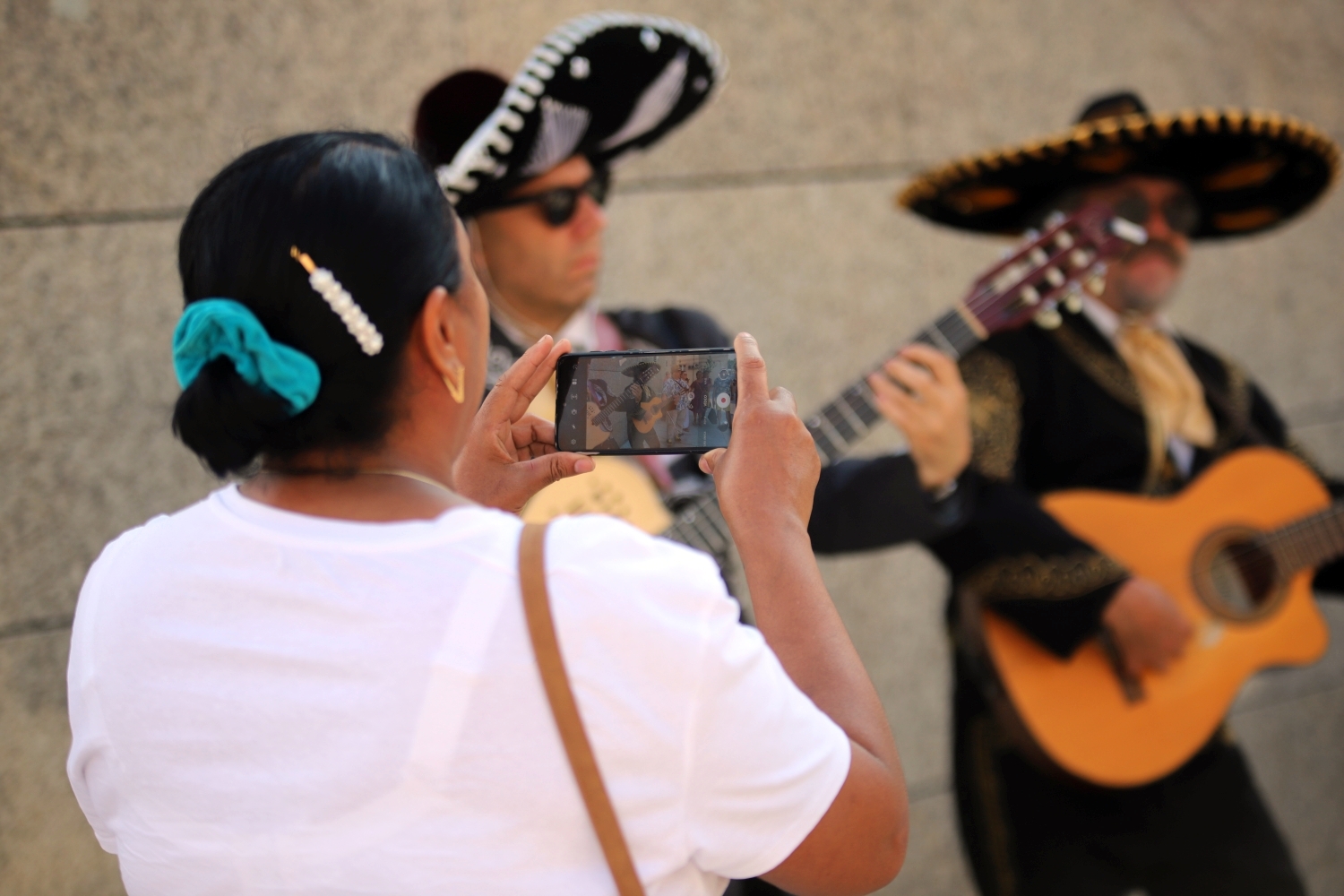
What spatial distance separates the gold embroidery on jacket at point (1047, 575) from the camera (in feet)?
7.74

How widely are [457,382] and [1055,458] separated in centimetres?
188

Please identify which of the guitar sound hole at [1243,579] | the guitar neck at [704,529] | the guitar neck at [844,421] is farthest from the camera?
the guitar sound hole at [1243,579]

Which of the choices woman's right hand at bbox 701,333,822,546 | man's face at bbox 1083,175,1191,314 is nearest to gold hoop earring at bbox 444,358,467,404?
woman's right hand at bbox 701,333,822,546

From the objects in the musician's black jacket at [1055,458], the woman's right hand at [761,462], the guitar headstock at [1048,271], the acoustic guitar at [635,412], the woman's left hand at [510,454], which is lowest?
the musician's black jacket at [1055,458]

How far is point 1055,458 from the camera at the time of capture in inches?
99.7

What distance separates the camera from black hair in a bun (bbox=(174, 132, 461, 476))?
0.86 m

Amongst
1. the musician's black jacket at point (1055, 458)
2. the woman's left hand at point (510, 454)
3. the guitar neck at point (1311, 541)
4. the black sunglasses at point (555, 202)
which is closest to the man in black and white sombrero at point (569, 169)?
the black sunglasses at point (555, 202)

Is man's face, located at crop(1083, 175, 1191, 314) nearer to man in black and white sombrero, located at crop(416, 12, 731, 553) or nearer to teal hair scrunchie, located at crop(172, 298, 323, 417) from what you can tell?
man in black and white sombrero, located at crop(416, 12, 731, 553)

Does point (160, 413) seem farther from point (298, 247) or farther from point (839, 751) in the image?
point (839, 751)

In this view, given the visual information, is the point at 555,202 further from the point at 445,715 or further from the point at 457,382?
the point at 445,715

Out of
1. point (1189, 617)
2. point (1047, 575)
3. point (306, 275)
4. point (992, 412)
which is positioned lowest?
point (1189, 617)

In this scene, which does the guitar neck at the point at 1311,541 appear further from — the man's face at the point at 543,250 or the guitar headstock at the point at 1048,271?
the man's face at the point at 543,250

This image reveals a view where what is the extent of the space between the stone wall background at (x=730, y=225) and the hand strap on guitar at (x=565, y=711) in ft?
2.19

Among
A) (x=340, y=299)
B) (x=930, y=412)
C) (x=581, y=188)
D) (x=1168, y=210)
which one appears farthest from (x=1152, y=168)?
(x=340, y=299)
